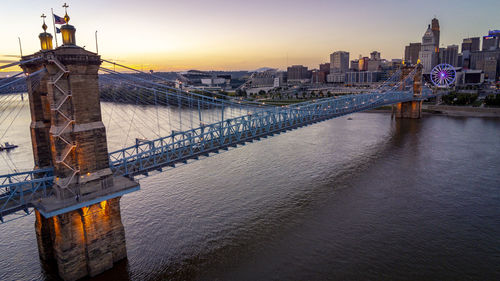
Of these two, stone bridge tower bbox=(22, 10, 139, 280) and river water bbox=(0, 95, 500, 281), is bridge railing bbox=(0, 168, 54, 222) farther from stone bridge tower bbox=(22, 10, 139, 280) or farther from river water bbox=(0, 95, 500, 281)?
river water bbox=(0, 95, 500, 281)

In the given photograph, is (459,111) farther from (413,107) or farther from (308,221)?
(308,221)

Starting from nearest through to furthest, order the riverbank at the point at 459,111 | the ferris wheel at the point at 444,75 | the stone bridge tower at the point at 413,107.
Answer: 1. the stone bridge tower at the point at 413,107
2. the riverbank at the point at 459,111
3. the ferris wheel at the point at 444,75

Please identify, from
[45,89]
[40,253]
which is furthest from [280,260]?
[45,89]

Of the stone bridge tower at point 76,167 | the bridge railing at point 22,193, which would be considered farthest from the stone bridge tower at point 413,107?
the bridge railing at point 22,193

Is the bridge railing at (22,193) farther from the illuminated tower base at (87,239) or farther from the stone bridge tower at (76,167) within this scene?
the illuminated tower base at (87,239)

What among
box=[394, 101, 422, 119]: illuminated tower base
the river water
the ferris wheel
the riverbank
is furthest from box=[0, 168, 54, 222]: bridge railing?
the ferris wheel

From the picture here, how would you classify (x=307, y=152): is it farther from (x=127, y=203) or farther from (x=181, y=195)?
(x=127, y=203)
